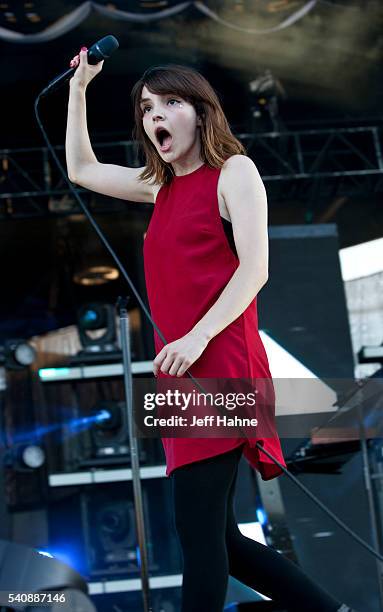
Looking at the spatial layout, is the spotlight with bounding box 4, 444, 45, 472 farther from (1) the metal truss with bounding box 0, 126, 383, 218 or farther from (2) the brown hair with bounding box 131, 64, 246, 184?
(2) the brown hair with bounding box 131, 64, 246, 184

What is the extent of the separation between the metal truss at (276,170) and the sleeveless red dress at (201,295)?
417 centimetres

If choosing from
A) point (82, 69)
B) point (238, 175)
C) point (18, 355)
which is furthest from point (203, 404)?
point (18, 355)

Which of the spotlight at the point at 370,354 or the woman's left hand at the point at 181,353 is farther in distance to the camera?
the spotlight at the point at 370,354

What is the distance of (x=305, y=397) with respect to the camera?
Result: 194 cm

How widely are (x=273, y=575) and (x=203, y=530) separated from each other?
0.16 metres

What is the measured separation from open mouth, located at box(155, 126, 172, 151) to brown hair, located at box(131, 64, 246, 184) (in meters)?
0.05

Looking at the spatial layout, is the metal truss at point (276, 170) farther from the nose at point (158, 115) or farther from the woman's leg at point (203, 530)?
the woman's leg at point (203, 530)

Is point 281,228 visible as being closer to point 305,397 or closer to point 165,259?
point 305,397

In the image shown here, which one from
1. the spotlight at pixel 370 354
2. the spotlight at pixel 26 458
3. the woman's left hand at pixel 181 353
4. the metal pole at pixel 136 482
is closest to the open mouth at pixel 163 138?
the woman's left hand at pixel 181 353

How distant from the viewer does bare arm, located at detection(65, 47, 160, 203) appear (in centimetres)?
157

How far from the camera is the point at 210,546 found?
1.34 metres

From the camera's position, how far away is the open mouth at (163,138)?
4.82 ft

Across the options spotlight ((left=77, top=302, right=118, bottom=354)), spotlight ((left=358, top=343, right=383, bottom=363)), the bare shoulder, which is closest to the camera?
the bare shoulder

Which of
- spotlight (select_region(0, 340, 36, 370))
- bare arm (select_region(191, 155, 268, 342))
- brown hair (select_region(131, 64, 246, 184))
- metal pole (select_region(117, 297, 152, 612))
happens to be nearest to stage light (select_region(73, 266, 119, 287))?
spotlight (select_region(0, 340, 36, 370))
